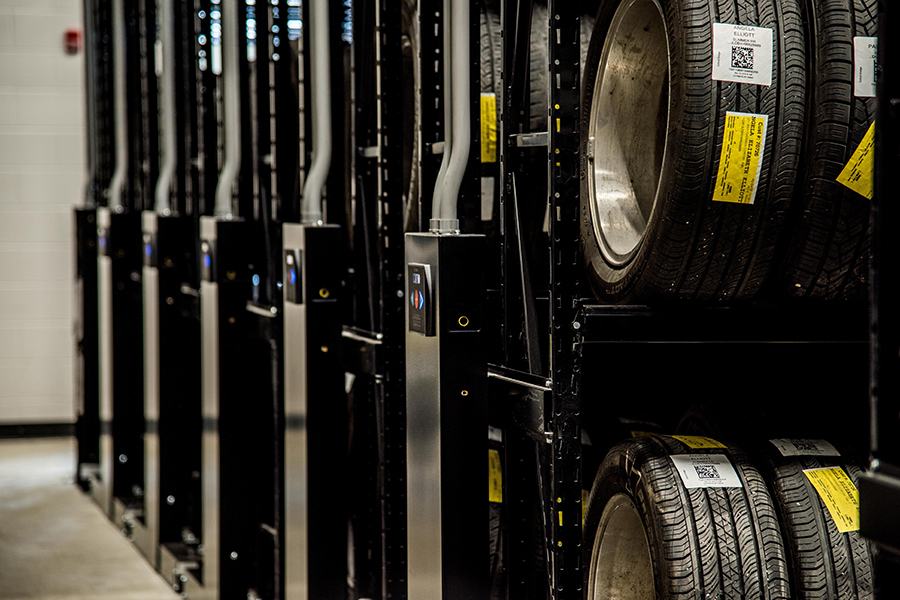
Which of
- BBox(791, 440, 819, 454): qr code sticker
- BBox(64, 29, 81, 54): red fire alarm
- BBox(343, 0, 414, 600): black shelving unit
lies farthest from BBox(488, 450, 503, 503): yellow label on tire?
BBox(64, 29, 81, 54): red fire alarm

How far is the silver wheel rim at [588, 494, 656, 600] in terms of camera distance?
2.46 m

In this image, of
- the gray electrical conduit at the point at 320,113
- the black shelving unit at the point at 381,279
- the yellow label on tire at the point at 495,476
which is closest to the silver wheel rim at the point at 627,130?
the black shelving unit at the point at 381,279

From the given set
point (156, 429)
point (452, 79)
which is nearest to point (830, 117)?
point (452, 79)

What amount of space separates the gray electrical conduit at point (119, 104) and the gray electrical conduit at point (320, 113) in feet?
9.22

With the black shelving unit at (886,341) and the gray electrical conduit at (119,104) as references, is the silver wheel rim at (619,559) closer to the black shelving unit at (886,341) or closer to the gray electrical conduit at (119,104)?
the black shelving unit at (886,341)

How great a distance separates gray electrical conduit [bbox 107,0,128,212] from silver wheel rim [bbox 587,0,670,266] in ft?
13.0

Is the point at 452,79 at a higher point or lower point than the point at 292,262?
higher

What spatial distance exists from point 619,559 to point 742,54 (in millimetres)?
1141

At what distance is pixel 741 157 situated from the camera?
2141mm

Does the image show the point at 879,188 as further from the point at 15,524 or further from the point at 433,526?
the point at 15,524

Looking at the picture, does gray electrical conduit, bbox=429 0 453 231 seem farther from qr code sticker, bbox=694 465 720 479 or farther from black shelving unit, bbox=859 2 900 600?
black shelving unit, bbox=859 2 900 600

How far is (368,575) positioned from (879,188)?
2719 mm

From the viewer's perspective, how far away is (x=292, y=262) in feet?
11.2

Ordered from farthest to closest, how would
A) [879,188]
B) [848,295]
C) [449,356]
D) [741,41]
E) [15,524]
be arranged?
1. [15,524]
2. [449,356]
3. [848,295]
4. [741,41]
5. [879,188]
